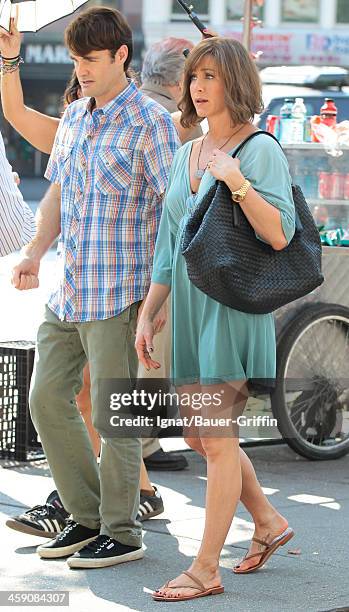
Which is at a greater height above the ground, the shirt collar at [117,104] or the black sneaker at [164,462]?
the shirt collar at [117,104]

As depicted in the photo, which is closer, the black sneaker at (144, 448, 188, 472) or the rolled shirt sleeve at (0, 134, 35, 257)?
the rolled shirt sleeve at (0, 134, 35, 257)

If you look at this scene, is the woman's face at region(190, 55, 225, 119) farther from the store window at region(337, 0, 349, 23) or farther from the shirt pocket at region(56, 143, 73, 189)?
the store window at region(337, 0, 349, 23)

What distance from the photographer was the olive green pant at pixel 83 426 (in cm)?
494

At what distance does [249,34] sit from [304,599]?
190 inches

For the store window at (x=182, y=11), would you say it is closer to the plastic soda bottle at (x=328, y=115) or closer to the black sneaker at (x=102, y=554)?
the plastic soda bottle at (x=328, y=115)

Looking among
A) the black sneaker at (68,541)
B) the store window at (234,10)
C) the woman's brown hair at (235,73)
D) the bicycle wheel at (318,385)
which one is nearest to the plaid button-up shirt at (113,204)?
the woman's brown hair at (235,73)

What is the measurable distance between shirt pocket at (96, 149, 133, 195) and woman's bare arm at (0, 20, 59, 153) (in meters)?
0.67

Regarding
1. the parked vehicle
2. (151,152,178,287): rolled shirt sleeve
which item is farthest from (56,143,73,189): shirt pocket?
the parked vehicle

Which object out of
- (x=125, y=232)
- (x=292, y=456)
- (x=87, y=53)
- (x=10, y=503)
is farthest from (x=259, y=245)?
(x=292, y=456)

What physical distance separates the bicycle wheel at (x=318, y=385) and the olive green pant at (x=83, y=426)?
6.25ft

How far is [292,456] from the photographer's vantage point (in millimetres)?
7203

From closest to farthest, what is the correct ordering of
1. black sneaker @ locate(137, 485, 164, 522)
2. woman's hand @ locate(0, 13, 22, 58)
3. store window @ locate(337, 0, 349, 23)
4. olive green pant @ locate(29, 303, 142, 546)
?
olive green pant @ locate(29, 303, 142, 546) < woman's hand @ locate(0, 13, 22, 58) < black sneaker @ locate(137, 485, 164, 522) < store window @ locate(337, 0, 349, 23)

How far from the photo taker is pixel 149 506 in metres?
5.70

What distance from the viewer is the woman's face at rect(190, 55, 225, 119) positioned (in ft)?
14.8
